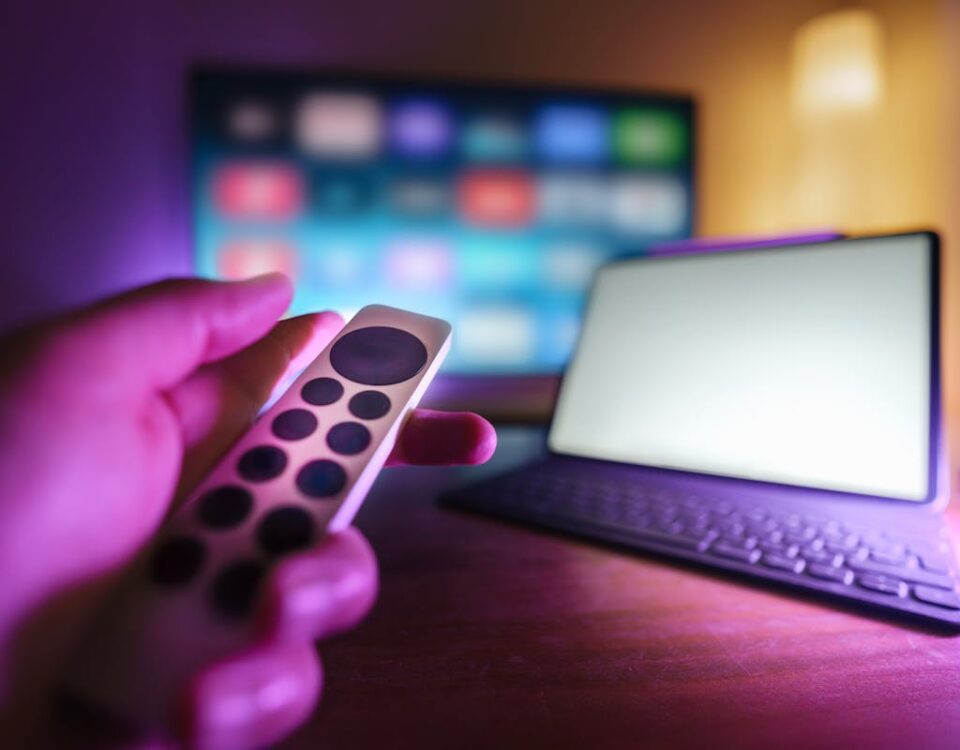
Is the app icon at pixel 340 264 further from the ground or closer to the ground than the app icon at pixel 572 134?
closer to the ground

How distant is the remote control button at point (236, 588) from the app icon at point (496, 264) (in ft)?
2.24

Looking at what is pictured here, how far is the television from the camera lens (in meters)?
0.86

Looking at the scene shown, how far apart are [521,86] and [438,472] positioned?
0.59m

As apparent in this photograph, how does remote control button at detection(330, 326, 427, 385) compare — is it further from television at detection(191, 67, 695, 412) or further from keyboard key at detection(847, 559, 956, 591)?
television at detection(191, 67, 695, 412)

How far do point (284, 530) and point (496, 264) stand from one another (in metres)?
0.69

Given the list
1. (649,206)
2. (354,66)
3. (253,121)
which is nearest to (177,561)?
(253,121)

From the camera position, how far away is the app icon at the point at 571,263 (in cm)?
93

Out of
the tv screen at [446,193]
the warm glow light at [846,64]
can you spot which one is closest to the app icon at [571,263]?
the tv screen at [446,193]

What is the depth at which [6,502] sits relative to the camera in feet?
0.81

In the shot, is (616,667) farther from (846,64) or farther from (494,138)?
(846,64)

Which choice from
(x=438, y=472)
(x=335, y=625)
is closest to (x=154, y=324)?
(x=335, y=625)

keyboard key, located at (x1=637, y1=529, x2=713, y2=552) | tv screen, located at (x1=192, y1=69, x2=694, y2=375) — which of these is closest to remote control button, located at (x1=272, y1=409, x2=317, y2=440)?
keyboard key, located at (x1=637, y1=529, x2=713, y2=552)

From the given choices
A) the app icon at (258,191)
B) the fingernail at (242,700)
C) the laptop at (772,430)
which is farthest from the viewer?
the app icon at (258,191)

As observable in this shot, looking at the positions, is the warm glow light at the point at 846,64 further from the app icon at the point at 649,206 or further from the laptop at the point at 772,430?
the laptop at the point at 772,430
